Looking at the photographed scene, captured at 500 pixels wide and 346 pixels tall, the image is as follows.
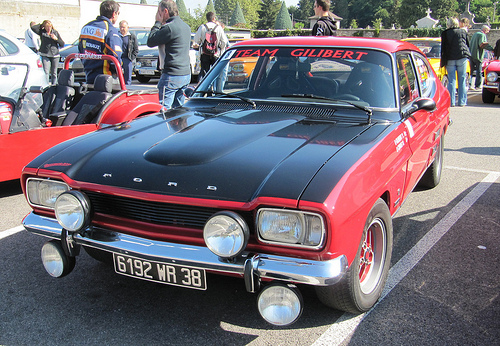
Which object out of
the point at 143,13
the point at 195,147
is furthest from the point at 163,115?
the point at 143,13

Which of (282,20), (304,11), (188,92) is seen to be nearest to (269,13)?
Answer: (282,20)

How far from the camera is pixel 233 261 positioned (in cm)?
231

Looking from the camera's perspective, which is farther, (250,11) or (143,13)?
(250,11)

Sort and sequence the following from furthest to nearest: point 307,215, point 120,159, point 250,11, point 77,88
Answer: point 250,11
point 77,88
point 120,159
point 307,215

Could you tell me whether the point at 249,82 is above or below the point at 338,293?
above

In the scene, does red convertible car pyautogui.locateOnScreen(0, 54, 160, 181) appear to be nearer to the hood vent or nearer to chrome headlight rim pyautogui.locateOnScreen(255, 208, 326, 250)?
the hood vent

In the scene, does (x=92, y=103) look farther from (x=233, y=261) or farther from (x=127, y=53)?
(x=127, y=53)

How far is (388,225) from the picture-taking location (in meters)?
2.87

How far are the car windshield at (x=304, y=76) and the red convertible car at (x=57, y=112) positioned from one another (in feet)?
6.22

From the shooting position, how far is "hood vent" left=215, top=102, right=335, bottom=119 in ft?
11.2

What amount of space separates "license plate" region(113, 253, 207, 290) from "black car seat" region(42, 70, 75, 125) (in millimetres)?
3764

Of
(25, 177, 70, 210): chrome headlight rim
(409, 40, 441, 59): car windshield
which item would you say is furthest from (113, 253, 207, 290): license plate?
(409, 40, 441, 59): car windshield

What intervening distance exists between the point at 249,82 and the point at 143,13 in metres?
54.4

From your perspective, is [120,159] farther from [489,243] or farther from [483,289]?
[489,243]
